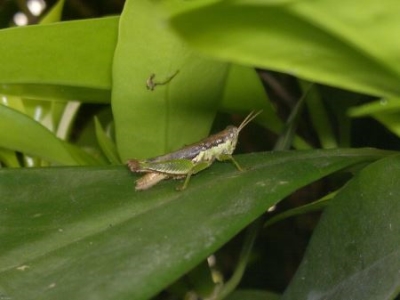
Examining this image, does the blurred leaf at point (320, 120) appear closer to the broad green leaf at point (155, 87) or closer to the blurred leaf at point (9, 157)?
the broad green leaf at point (155, 87)

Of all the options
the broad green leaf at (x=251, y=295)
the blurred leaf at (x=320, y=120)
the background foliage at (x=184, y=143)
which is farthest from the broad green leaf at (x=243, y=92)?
the broad green leaf at (x=251, y=295)

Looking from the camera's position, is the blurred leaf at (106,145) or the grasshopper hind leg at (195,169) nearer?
the grasshopper hind leg at (195,169)

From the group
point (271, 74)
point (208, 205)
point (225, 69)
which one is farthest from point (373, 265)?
point (271, 74)

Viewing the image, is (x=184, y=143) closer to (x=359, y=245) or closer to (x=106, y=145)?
(x=106, y=145)

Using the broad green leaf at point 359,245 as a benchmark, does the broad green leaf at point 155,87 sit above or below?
above

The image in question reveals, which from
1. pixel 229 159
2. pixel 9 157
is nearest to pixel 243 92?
pixel 229 159

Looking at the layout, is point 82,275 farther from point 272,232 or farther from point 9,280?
point 272,232
